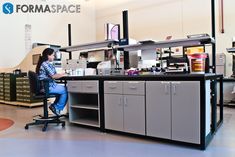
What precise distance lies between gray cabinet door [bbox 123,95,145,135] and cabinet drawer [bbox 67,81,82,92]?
943 mm

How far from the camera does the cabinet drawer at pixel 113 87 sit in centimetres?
327

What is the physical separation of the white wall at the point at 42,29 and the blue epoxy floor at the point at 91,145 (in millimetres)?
4622

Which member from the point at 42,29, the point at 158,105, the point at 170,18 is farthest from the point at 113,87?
the point at 42,29

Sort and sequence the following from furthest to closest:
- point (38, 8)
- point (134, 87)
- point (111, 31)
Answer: point (38, 8) → point (111, 31) → point (134, 87)

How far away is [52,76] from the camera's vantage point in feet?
12.6

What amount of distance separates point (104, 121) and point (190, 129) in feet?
4.37

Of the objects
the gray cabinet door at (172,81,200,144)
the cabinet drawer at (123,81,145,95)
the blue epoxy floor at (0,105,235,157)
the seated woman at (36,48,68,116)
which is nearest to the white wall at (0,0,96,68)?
the seated woman at (36,48,68,116)

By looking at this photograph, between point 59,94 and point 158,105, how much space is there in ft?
6.02

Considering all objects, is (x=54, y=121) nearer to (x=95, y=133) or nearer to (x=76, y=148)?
(x=95, y=133)

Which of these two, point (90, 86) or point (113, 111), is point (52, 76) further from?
point (113, 111)

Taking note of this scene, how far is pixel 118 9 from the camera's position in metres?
A: 8.90

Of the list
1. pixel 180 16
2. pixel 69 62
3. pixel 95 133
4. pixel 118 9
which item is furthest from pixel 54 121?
pixel 118 9

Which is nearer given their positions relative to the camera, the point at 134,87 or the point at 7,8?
the point at 134,87

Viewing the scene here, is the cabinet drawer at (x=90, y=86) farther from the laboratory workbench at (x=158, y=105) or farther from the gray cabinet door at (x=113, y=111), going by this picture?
the gray cabinet door at (x=113, y=111)
